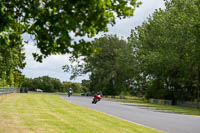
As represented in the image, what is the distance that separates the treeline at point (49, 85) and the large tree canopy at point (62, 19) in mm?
143458

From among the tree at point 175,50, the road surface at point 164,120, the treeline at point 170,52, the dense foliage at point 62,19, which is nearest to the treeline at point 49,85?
the treeline at point 170,52

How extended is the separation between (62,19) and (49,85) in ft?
489

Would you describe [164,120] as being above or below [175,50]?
below

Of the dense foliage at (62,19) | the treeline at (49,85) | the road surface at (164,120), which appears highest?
the treeline at (49,85)

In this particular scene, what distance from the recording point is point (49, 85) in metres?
155

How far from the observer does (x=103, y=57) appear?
85125 mm

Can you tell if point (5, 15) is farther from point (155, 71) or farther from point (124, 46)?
point (124, 46)

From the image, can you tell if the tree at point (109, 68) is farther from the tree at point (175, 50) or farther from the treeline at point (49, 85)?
the treeline at point (49, 85)

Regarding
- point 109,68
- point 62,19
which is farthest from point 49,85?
point 62,19

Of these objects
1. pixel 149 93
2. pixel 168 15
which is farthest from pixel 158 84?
pixel 168 15

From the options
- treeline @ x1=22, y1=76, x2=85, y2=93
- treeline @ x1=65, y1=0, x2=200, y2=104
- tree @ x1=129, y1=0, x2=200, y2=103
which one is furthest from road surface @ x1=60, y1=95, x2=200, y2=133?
treeline @ x1=22, y1=76, x2=85, y2=93

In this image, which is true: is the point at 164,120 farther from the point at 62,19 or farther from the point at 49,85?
the point at 49,85

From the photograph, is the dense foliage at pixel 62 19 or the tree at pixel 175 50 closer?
the dense foliage at pixel 62 19

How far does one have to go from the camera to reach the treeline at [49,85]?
15362 centimetres
